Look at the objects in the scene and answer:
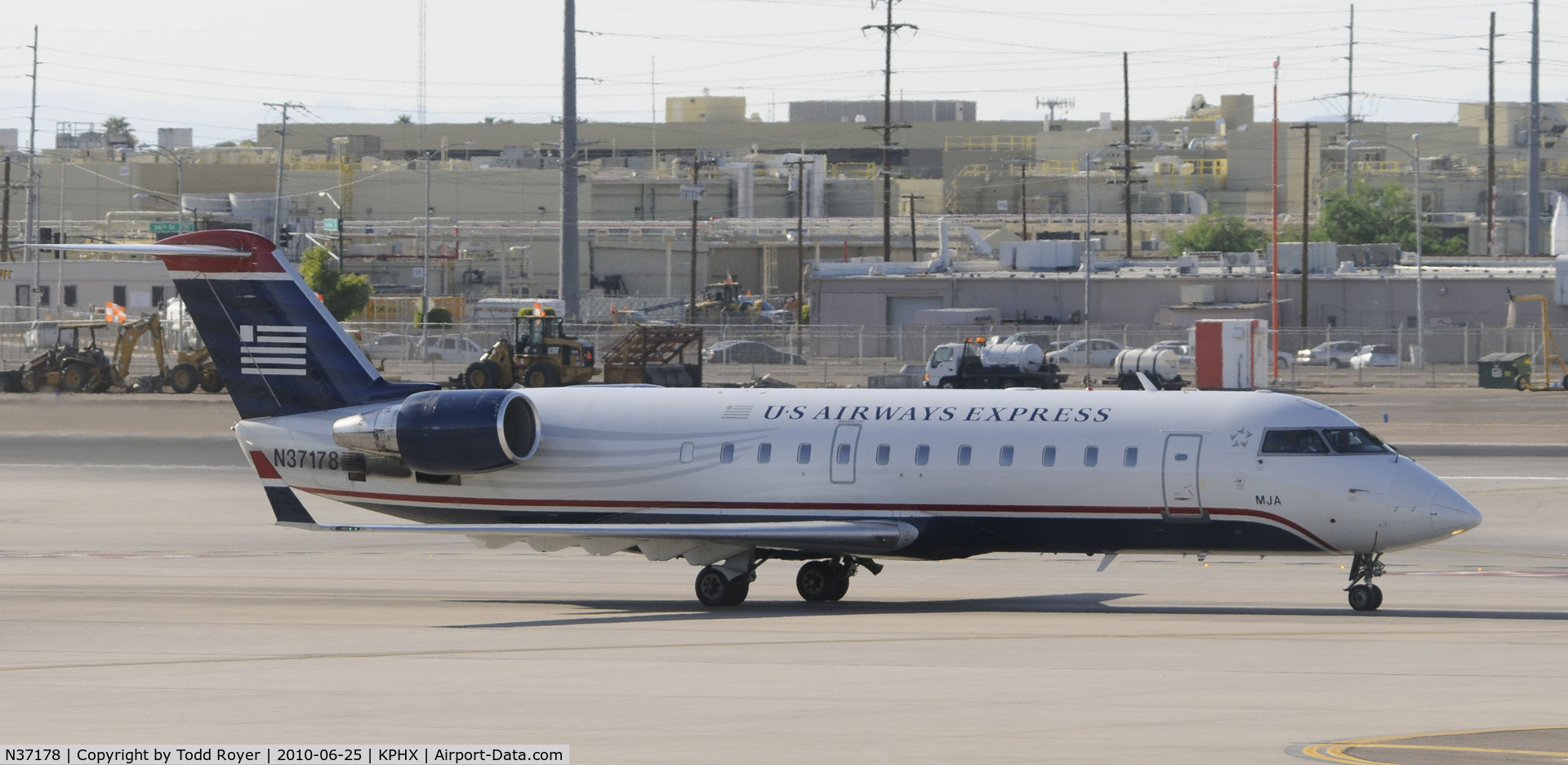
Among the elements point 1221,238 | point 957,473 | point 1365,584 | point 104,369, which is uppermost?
point 1221,238

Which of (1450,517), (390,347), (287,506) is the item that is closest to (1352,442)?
(1450,517)

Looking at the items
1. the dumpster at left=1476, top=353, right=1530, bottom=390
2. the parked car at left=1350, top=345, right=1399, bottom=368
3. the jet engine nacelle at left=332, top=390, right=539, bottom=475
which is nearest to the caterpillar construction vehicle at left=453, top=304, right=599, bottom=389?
the parked car at left=1350, top=345, right=1399, bottom=368

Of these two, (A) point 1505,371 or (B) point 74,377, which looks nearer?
(B) point 74,377

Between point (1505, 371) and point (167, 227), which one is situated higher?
point (167, 227)

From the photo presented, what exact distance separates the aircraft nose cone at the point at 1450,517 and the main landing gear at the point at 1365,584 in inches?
38.9

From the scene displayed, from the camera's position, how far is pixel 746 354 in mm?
81812

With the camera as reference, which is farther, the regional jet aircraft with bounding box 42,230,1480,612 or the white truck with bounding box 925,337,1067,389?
the white truck with bounding box 925,337,1067,389

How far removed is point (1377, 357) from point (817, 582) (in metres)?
60.9

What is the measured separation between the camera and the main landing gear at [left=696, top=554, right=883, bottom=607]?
2409cm

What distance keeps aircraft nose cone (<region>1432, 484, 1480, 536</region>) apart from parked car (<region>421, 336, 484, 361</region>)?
62.3 meters

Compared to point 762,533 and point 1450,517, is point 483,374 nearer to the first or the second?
point 762,533

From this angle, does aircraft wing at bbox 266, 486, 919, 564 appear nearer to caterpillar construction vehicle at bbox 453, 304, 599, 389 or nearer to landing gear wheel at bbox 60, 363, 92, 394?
caterpillar construction vehicle at bbox 453, 304, 599, 389

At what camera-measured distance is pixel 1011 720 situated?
13789 millimetres

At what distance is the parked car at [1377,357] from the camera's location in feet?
257
